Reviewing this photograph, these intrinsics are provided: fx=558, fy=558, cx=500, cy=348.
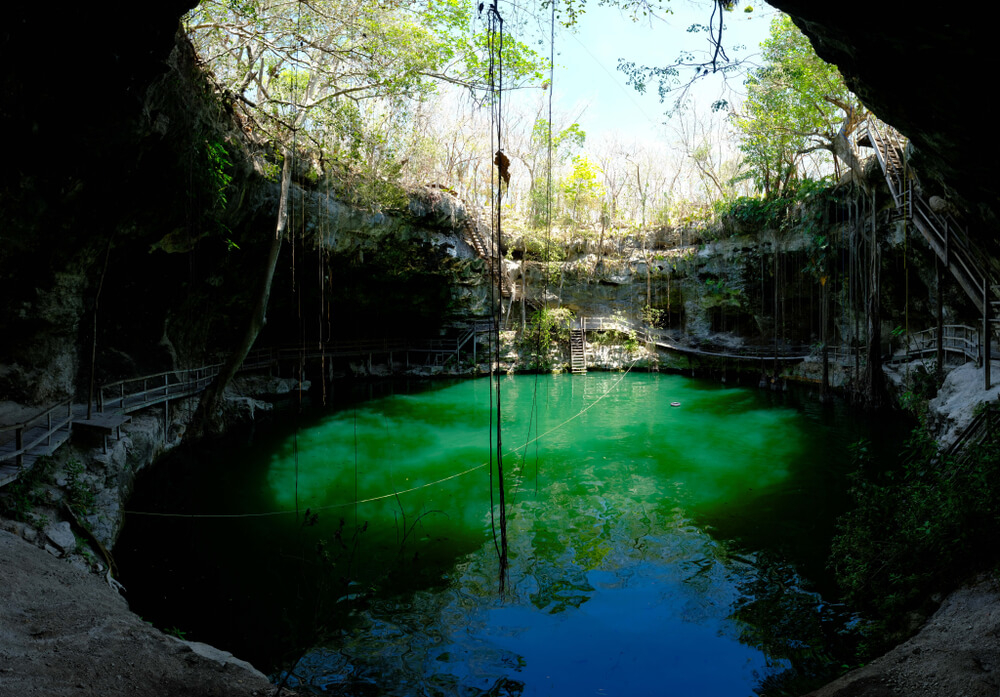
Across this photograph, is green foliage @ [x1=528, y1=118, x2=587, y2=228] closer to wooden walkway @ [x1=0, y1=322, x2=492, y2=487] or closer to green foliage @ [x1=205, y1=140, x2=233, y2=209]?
wooden walkway @ [x1=0, y1=322, x2=492, y2=487]

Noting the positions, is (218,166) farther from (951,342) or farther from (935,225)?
(951,342)

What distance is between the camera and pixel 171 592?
716cm

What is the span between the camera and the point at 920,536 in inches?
224

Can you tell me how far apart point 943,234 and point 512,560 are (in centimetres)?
1075

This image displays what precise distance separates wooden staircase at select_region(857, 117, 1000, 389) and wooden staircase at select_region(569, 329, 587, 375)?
13.4 metres

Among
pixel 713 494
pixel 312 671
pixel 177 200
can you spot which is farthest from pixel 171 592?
pixel 713 494

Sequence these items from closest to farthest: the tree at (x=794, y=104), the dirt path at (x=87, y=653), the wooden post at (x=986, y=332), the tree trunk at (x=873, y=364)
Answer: the dirt path at (x=87, y=653)
the wooden post at (x=986, y=332)
the tree trunk at (x=873, y=364)
the tree at (x=794, y=104)

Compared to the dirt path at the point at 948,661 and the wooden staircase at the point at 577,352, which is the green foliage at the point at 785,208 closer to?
the wooden staircase at the point at 577,352

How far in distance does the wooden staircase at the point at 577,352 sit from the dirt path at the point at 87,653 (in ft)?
68.5

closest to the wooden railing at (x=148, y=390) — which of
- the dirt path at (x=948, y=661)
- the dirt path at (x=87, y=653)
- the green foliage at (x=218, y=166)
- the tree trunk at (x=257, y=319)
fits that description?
the tree trunk at (x=257, y=319)

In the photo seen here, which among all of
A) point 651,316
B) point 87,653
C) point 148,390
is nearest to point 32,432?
point 148,390

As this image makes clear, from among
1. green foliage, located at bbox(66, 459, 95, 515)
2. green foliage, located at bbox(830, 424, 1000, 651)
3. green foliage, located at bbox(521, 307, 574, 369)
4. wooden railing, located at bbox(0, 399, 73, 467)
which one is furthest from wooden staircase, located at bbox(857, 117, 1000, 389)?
wooden railing, located at bbox(0, 399, 73, 467)

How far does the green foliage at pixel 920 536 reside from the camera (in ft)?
17.2

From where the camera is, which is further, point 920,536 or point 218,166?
point 218,166
